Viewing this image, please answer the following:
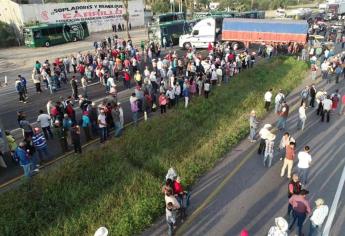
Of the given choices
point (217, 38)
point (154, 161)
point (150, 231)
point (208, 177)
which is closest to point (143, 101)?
point (154, 161)

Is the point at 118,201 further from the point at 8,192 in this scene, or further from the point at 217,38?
the point at 217,38

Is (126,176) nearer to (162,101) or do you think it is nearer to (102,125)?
(102,125)

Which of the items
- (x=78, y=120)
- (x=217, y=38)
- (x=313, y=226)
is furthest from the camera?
(x=217, y=38)

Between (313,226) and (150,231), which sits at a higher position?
(313,226)

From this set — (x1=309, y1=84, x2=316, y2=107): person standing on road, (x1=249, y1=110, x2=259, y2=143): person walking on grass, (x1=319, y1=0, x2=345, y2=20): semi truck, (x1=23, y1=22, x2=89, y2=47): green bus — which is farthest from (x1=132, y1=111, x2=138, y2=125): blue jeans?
(x1=319, y1=0, x2=345, y2=20): semi truck

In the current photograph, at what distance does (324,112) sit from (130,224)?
1236 centimetres

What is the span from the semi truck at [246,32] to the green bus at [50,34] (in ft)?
53.1

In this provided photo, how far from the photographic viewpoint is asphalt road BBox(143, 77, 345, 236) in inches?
384

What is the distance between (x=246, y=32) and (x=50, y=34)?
2327 cm

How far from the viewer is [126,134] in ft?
48.5

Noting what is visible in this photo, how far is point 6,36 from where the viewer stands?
140 feet

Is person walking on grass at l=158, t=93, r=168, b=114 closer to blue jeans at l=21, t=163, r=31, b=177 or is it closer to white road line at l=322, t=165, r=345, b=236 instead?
blue jeans at l=21, t=163, r=31, b=177

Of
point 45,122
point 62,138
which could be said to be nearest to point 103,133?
point 62,138

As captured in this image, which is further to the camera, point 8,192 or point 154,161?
point 154,161
